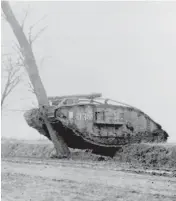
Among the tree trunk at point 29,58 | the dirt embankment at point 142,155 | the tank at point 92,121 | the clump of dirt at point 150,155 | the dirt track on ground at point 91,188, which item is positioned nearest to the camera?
the dirt track on ground at point 91,188

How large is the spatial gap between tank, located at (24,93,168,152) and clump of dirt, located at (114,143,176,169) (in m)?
0.94

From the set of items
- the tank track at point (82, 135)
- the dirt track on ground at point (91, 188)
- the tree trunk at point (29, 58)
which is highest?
the tree trunk at point (29, 58)

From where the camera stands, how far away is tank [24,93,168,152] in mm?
14836

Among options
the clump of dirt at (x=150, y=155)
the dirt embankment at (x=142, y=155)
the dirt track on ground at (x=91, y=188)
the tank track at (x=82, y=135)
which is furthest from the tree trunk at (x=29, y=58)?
the dirt track on ground at (x=91, y=188)

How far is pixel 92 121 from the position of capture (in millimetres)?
14961

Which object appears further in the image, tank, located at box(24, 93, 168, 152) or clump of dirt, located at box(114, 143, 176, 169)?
tank, located at box(24, 93, 168, 152)

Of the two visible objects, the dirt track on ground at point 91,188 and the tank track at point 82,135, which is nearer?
the dirt track on ground at point 91,188

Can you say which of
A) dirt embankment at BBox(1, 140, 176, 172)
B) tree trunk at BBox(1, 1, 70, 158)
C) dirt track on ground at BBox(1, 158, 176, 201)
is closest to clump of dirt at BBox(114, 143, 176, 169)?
dirt embankment at BBox(1, 140, 176, 172)

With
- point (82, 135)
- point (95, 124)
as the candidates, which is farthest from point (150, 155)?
point (82, 135)

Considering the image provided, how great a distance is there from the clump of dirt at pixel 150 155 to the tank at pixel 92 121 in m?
0.94

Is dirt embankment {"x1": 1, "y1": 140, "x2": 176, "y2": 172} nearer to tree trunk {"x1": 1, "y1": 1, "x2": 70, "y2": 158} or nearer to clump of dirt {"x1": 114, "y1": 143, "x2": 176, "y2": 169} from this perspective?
clump of dirt {"x1": 114, "y1": 143, "x2": 176, "y2": 169}

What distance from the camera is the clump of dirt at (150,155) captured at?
11867 mm

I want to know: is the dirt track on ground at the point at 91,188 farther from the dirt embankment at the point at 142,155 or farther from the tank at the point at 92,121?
the tank at the point at 92,121

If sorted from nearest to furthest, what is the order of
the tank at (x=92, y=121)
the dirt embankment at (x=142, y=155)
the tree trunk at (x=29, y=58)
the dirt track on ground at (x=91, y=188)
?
1. the dirt track on ground at (x=91, y=188)
2. the dirt embankment at (x=142, y=155)
3. the tank at (x=92, y=121)
4. the tree trunk at (x=29, y=58)
